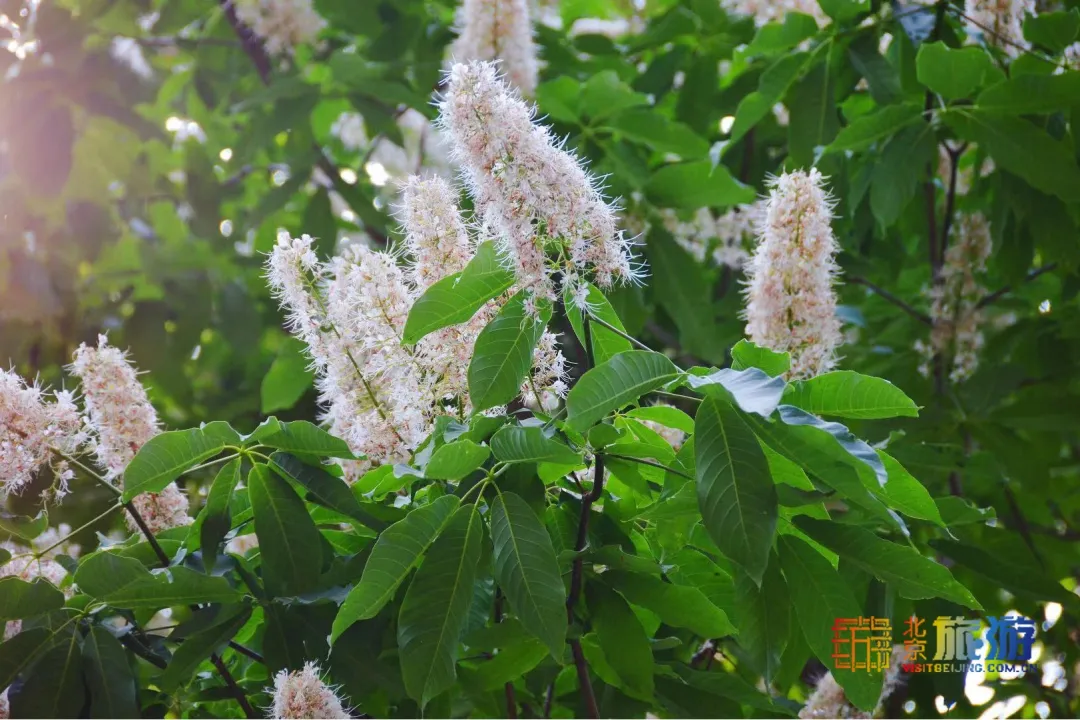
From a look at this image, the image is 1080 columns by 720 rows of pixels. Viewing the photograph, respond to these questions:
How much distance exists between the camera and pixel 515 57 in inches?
96.0

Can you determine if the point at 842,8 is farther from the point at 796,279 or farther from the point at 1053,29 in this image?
the point at 796,279

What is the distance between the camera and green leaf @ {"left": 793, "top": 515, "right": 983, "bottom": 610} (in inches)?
41.9

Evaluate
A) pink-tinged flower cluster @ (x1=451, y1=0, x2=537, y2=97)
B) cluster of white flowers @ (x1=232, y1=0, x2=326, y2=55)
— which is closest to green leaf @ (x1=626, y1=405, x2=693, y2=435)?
pink-tinged flower cluster @ (x1=451, y1=0, x2=537, y2=97)

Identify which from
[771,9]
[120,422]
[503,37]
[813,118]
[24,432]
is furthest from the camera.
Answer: [771,9]

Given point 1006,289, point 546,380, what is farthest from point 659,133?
point 546,380

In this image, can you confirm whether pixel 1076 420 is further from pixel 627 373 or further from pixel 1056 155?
pixel 627 373

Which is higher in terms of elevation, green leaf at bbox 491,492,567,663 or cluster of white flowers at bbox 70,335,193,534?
cluster of white flowers at bbox 70,335,193,534

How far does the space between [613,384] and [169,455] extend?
507mm

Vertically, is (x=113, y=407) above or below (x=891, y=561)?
above

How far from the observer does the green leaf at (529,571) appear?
1003 millimetres

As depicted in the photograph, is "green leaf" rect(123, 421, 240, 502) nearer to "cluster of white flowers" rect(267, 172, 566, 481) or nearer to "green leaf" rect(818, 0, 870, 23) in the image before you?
"cluster of white flowers" rect(267, 172, 566, 481)

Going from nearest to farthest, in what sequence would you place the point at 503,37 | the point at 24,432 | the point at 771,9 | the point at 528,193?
the point at 528,193
the point at 24,432
the point at 503,37
the point at 771,9

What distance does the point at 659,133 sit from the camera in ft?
7.46

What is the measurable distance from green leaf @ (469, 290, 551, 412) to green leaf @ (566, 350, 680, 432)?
14 centimetres
